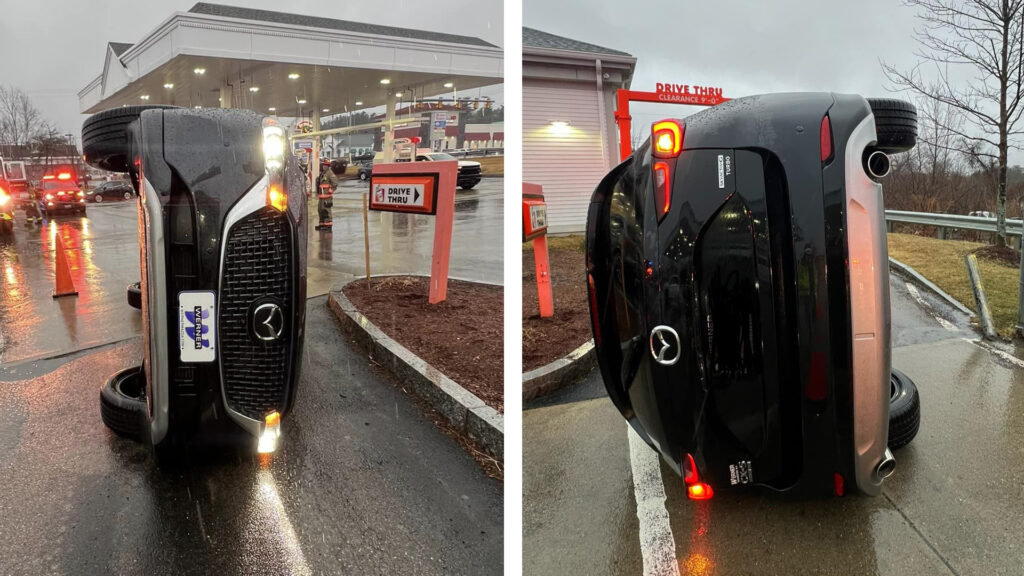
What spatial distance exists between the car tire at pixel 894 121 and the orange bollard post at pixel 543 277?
5.87 ft

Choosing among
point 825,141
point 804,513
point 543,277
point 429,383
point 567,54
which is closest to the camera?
point 825,141

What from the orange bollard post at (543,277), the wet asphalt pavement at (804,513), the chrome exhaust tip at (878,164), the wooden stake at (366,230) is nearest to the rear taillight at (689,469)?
the wet asphalt pavement at (804,513)

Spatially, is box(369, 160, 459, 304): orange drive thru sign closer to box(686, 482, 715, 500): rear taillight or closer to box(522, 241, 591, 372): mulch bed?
box(522, 241, 591, 372): mulch bed

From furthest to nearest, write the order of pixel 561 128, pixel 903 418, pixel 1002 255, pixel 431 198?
pixel 561 128, pixel 1002 255, pixel 431 198, pixel 903 418

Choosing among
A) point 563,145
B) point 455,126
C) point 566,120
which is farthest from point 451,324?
point 566,120

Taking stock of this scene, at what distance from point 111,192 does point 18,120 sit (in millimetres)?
228

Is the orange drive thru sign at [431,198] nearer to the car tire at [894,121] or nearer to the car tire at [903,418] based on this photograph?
the car tire at [894,121]

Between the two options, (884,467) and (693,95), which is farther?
(693,95)

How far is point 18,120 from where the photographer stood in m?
1.23

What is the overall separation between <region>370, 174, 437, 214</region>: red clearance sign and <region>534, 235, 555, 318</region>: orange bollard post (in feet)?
2.05

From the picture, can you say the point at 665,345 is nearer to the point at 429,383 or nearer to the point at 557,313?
the point at 429,383

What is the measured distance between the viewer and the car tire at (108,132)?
1.28 meters

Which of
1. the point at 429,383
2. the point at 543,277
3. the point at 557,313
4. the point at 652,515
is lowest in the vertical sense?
the point at 652,515

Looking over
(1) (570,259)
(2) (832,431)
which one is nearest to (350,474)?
(2) (832,431)
